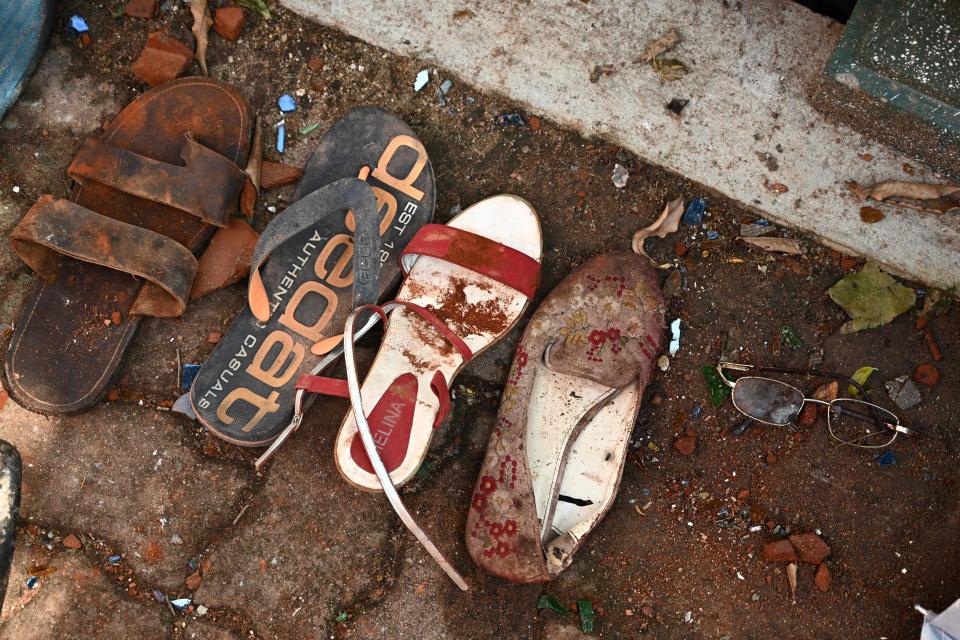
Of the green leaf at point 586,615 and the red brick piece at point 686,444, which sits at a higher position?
the red brick piece at point 686,444

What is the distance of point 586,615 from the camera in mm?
2311

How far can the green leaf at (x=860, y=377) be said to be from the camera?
7.55 feet

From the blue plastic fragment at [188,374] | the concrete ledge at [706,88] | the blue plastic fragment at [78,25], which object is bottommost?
the blue plastic fragment at [188,374]

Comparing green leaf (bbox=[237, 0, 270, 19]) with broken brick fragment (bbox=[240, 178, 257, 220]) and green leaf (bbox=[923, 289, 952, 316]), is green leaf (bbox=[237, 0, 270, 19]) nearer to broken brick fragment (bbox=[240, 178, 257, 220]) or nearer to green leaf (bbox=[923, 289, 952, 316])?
broken brick fragment (bbox=[240, 178, 257, 220])

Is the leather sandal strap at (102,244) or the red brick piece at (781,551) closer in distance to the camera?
the leather sandal strap at (102,244)

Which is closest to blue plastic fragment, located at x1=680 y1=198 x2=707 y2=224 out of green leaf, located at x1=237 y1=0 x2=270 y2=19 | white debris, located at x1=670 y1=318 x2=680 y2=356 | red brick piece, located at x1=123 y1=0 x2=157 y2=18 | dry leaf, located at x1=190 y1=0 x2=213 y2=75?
white debris, located at x1=670 y1=318 x2=680 y2=356

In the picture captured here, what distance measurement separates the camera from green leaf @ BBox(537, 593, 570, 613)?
2320 millimetres

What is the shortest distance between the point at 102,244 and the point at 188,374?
1.69ft

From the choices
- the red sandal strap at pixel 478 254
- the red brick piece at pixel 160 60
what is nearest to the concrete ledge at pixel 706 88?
the red brick piece at pixel 160 60

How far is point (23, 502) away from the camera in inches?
92.8

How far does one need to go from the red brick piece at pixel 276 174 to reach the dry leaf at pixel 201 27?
1.32 ft

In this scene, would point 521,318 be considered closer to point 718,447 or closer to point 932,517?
point 718,447

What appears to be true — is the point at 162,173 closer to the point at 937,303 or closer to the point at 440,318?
the point at 440,318

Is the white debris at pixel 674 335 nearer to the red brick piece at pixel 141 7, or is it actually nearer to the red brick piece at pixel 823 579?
the red brick piece at pixel 823 579
